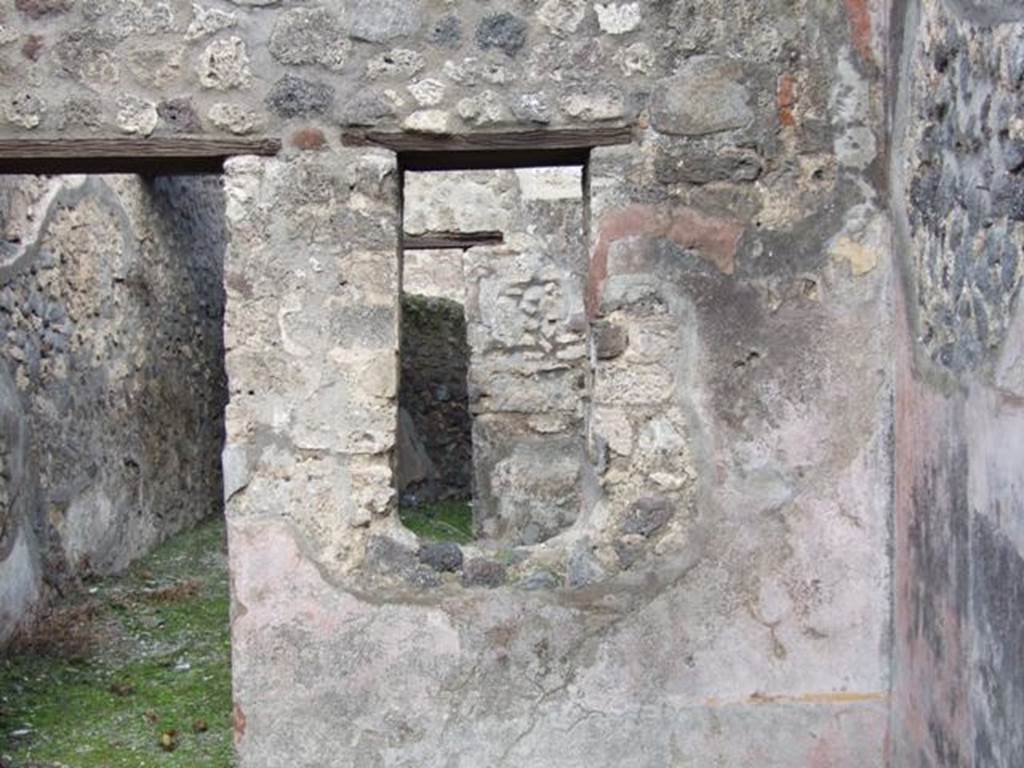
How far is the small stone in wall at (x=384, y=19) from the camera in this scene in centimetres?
344

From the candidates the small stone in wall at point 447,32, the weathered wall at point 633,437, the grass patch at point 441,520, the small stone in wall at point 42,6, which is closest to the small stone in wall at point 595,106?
the weathered wall at point 633,437

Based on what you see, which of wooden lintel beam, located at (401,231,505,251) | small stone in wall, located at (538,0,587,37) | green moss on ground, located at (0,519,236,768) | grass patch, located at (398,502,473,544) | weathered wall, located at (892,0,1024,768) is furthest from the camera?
grass patch, located at (398,502,473,544)

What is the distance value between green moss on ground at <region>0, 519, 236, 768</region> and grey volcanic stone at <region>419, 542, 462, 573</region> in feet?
3.85

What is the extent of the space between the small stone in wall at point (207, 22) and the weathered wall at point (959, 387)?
1704 mm

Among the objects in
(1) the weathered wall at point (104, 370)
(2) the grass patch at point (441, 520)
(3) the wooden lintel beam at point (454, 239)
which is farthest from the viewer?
(2) the grass patch at point (441, 520)

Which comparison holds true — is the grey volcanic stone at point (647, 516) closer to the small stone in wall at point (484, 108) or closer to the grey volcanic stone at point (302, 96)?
the small stone in wall at point (484, 108)

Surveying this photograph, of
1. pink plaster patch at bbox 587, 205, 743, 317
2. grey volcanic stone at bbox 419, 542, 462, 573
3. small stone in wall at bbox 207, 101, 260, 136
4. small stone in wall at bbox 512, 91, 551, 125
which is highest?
small stone in wall at bbox 512, 91, 551, 125

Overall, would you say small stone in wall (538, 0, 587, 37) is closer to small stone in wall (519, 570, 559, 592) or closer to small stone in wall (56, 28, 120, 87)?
small stone in wall (56, 28, 120, 87)

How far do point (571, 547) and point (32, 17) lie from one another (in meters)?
1.98

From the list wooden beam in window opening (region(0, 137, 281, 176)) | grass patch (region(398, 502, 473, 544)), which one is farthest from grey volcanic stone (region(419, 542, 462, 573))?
grass patch (region(398, 502, 473, 544))

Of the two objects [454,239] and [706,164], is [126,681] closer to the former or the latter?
[706,164]

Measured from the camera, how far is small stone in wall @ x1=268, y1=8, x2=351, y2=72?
345 cm

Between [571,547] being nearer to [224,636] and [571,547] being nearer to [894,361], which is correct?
[894,361]

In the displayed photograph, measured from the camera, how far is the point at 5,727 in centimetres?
451
